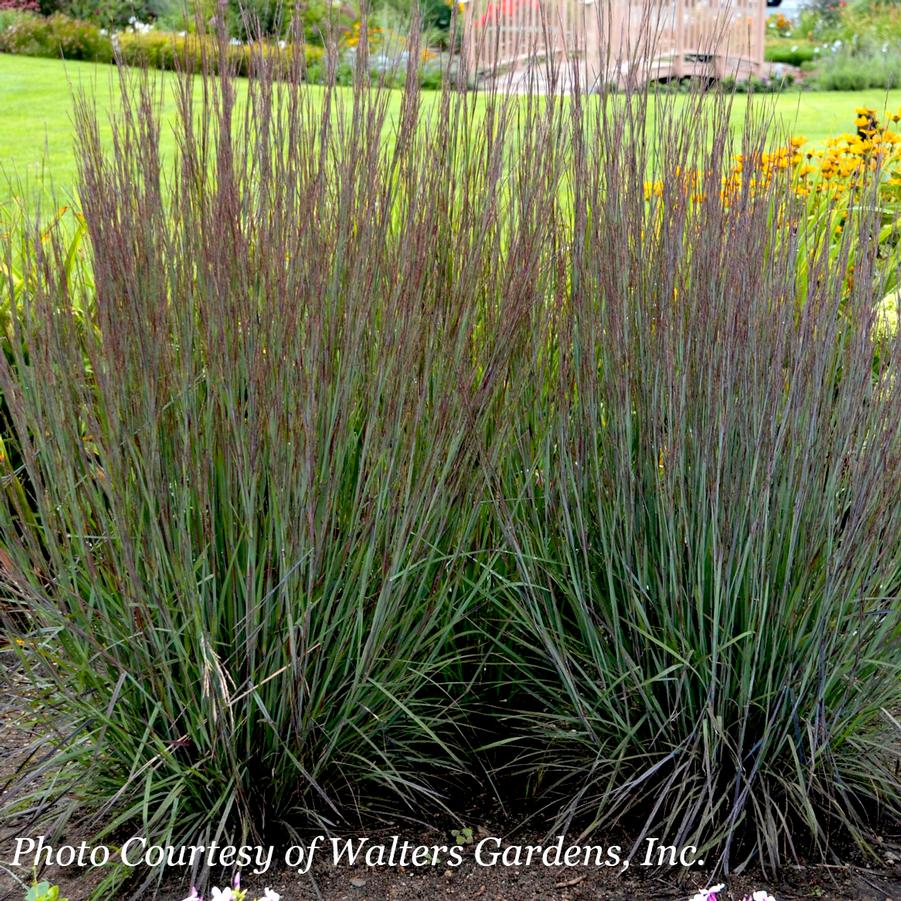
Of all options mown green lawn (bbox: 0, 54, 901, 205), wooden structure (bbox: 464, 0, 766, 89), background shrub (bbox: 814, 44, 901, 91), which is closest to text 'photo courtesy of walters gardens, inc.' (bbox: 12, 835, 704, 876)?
wooden structure (bbox: 464, 0, 766, 89)

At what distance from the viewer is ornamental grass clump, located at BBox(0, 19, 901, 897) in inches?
91.5

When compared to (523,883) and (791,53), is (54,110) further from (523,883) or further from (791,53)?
(791,53)

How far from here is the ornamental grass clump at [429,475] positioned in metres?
2.32

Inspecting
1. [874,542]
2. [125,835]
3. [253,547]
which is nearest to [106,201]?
[253,547]

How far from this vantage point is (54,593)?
8.12 feet

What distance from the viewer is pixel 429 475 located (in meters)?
2.37

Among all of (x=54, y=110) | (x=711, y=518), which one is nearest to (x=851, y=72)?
(x=54, y=110)

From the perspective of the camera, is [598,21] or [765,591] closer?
[765,591]

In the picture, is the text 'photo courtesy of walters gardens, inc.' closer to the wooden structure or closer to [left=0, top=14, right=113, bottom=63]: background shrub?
the wooden structure

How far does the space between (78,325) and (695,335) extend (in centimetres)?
145

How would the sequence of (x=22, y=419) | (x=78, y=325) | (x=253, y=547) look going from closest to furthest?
(x=253, y=547), (x=22, y=419), (x=78, y=325)

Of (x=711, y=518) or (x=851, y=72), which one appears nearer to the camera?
(x=711, y=518)

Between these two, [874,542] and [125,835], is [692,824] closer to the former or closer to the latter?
[874,542]

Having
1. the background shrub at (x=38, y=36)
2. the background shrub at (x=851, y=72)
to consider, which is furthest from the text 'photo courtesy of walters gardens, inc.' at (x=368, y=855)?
the background shrub at (x=38, y=36)
